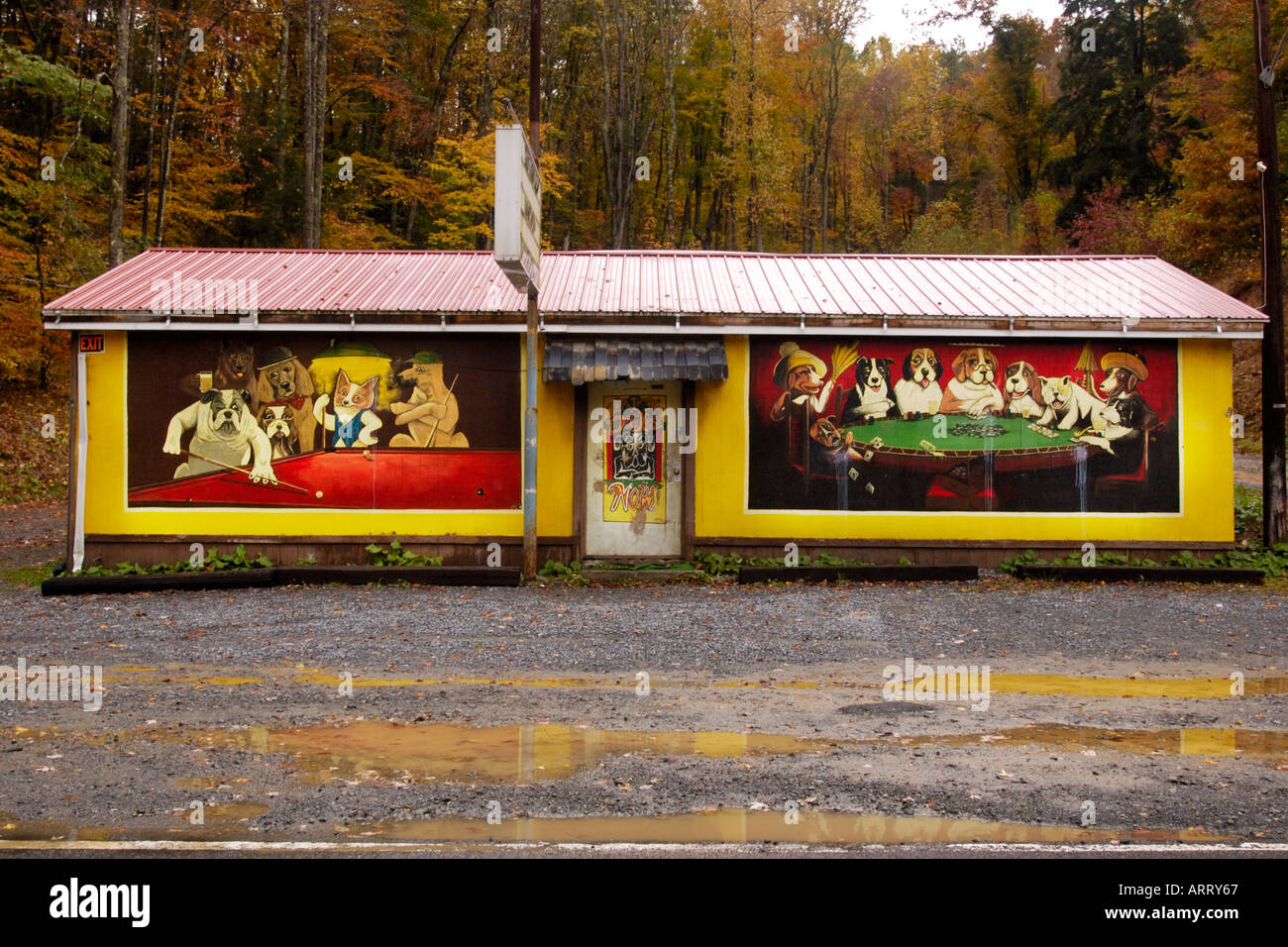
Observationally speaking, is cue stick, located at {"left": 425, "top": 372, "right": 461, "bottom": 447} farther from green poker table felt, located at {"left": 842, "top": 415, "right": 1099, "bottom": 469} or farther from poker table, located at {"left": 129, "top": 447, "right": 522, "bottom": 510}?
green poker table felt, located at {"left": 842, "top": 415, "right": 1099, "bottom": 469}

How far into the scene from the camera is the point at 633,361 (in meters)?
13.3

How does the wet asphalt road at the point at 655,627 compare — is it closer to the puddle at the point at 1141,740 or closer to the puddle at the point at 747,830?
the puddle at the point at 1141,740

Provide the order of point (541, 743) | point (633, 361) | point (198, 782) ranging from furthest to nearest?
point (633, 361), point (541, 743), point (198, 782)

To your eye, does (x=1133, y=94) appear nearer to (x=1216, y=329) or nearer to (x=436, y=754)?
(x=1216, y=329)

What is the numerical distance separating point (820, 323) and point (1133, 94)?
3180 cm

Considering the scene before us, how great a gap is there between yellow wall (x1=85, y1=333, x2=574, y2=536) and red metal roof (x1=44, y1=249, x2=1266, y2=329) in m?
1.08

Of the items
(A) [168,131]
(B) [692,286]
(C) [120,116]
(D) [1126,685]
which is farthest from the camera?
(A) [168,131]

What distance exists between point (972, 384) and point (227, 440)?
10.7 m

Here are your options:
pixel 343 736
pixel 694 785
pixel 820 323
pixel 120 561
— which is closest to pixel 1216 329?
pixel 820 323

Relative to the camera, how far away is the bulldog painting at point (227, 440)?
13.8 metres

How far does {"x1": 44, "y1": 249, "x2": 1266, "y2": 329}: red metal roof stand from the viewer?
45.2 ft

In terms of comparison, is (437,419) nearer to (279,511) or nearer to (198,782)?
(279,511)

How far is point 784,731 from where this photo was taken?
7145mm

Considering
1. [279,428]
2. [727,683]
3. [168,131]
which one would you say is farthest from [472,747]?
[168,131]
